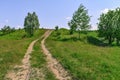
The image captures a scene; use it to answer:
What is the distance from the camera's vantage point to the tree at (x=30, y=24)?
12379 centimetres

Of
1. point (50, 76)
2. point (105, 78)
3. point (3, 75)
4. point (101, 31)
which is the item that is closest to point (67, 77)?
point (50, 76)

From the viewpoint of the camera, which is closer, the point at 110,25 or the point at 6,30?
the point at 110,25

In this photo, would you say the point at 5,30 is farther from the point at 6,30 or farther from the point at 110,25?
the point at 110,25

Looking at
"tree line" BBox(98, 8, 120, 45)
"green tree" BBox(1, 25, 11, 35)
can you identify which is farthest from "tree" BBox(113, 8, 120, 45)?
"green tree" BBox(1, 25, 11, 35)

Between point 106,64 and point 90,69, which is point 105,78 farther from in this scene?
point 106,64

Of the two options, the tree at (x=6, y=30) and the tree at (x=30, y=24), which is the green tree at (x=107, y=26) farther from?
the tree at (x=6, y=30)

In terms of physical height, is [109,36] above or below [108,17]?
below

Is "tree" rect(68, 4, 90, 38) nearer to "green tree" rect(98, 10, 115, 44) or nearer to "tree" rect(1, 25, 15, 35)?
"green tree" rect(98, 10, 115, 44)

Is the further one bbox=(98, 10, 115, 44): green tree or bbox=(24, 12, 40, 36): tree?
bbox=(24, 12, 40, 36): tree

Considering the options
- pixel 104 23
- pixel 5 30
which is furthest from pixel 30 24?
pixel 104 23

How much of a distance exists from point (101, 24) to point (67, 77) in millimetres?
70784

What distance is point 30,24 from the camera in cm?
12406

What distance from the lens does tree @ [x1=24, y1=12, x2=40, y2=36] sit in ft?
406

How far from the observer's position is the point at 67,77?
26703 mm
